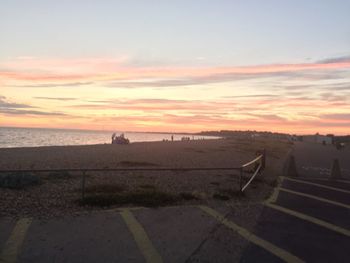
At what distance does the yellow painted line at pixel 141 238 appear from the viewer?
610 centimetres

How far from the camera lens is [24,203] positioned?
916 centimetres

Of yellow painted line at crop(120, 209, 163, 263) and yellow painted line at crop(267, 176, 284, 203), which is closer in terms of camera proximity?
yellow painted line at crop(120, 209, 163, 263)

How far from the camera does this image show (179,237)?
7.16m

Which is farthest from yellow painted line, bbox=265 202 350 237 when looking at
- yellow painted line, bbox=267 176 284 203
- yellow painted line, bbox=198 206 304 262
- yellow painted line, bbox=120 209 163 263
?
yellow painted line, bbox=120 209 163 263

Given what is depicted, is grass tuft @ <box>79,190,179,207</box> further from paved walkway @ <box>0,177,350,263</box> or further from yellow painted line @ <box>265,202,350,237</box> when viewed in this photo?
yellow painted line @ <box>265,202,350,237</box>

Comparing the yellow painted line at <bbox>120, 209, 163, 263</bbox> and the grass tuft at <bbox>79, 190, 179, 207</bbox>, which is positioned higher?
the grass tuft at <bbox>79, 190, 179, 207</bbox>

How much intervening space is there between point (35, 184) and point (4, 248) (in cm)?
580

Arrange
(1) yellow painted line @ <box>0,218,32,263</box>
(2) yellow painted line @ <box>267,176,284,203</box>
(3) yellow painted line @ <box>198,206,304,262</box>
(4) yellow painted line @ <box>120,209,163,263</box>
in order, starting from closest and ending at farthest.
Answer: (1) yellow painted line @ <box>0,218,32,263</box> < (4) yellow painted line @ <box>120,209,163,263</box> < (3) yellow painted line @ <box>198,206,304,262</box> < (2) yellow painted line @ <box>267,176,284,203</box>

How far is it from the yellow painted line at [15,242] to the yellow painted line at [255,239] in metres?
3.69

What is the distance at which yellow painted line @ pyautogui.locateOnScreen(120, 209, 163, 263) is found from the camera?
6098mm

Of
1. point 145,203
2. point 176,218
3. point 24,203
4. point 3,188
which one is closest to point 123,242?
point 176,218

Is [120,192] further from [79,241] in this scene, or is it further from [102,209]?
[79,241]

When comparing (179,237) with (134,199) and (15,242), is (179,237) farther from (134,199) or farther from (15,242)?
(134,199)

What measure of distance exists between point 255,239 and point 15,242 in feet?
12.9
